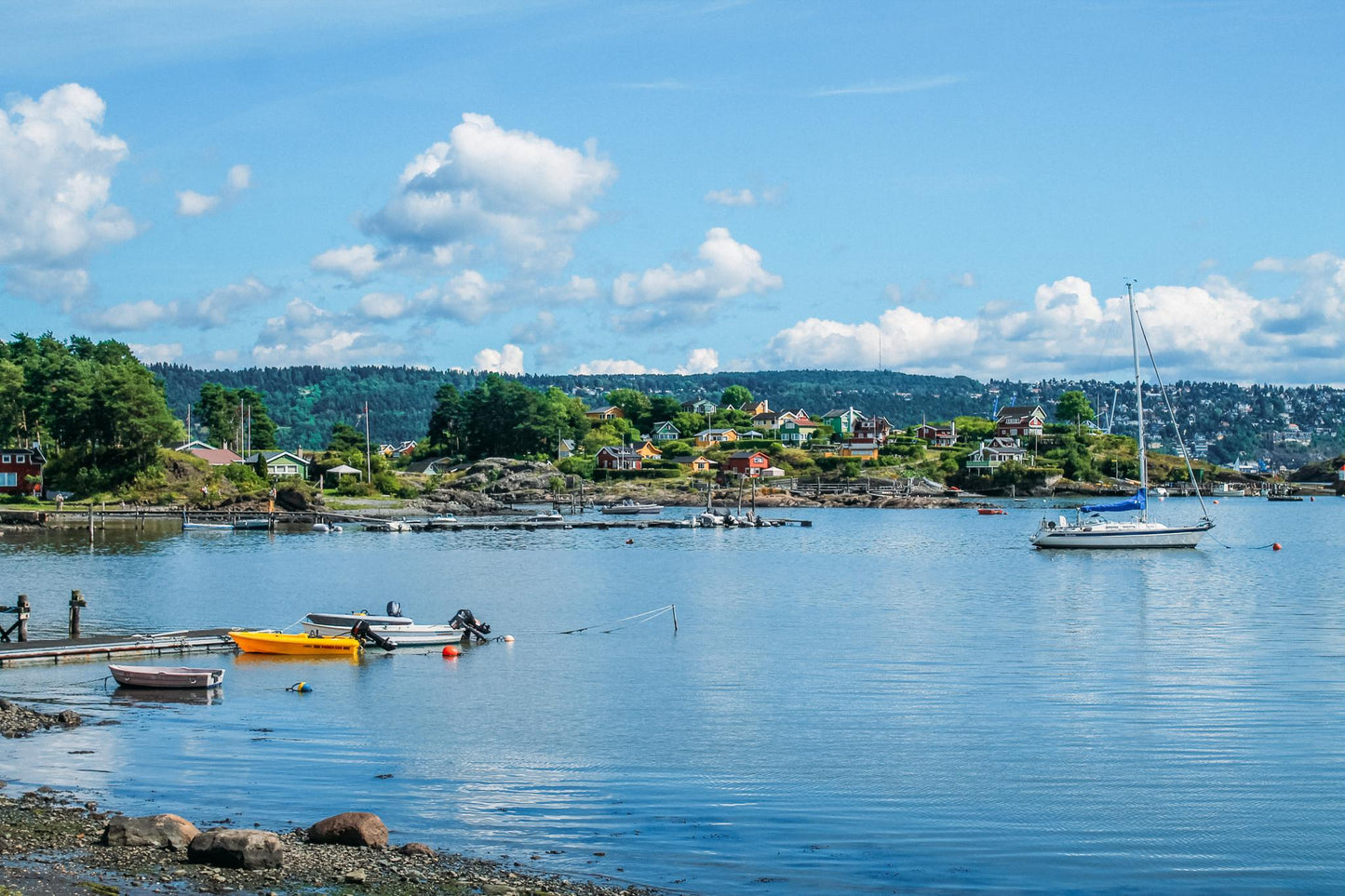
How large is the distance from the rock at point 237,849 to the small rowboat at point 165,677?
16688 mm

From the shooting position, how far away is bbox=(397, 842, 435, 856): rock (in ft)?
62.3

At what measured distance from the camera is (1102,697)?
34.2 m

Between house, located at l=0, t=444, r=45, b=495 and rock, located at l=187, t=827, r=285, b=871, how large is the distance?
A: 127 metres

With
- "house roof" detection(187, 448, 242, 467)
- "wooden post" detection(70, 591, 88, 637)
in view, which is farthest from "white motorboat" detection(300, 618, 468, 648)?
"house roof" detection(187, 448, 242, 467)

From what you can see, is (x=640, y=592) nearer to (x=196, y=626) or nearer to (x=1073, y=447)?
(x=196, y=626)

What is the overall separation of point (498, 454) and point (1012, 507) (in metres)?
80.4

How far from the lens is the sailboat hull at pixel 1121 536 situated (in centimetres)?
9119

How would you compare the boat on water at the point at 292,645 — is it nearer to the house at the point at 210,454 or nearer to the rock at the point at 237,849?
the rock at the point at 237,849

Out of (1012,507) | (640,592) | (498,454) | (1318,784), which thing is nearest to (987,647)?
(1318,784)

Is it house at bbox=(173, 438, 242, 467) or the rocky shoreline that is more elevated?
house at bbox=(173, 438, 242, 467)

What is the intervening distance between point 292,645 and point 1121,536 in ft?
222

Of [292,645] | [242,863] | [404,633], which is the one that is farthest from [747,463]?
[242,863]

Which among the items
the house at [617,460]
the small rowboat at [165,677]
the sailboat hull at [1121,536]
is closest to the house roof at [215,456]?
the house at [617,460]

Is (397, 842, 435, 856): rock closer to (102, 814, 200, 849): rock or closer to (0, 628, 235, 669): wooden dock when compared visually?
(102, 814, 200, 849): rock
